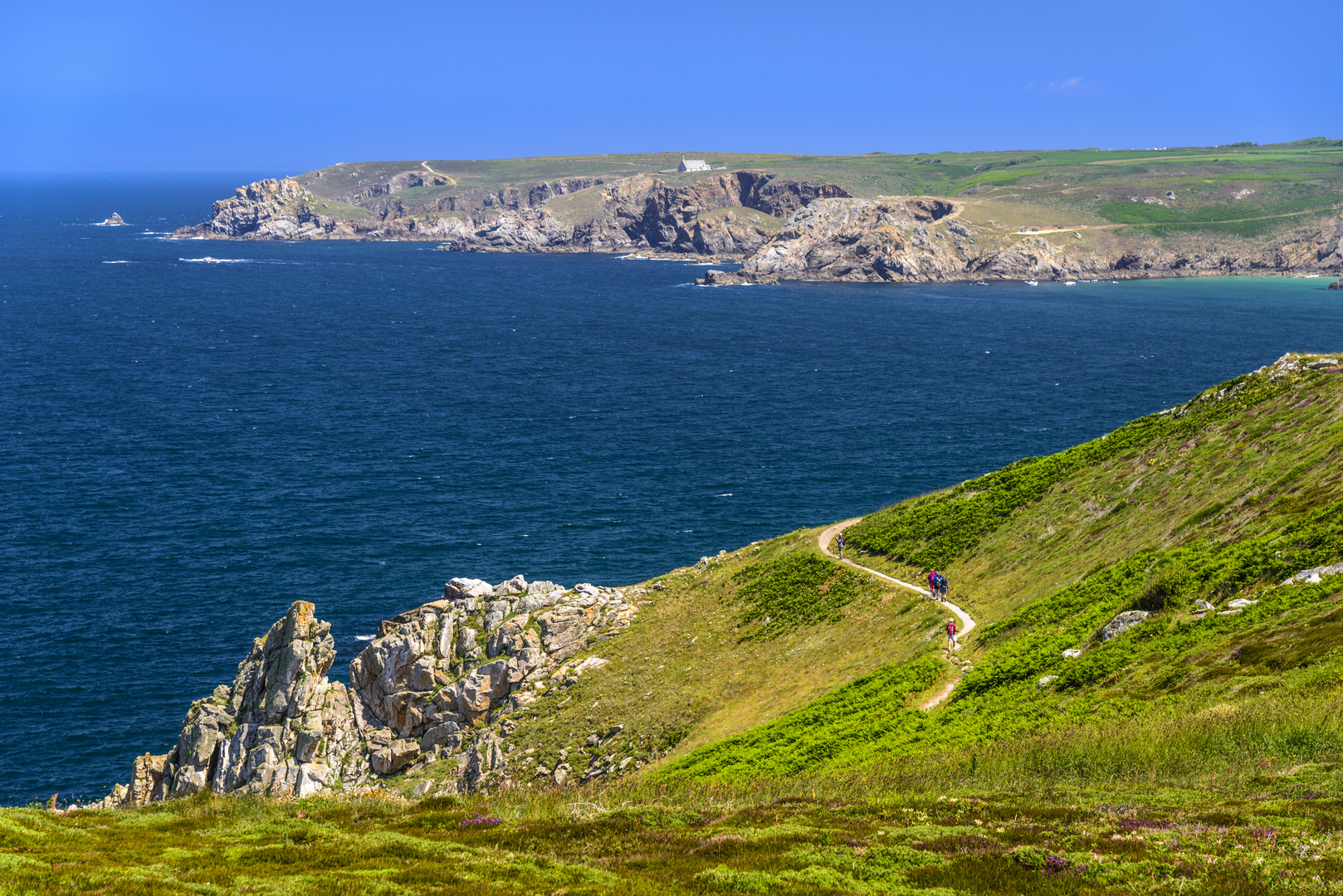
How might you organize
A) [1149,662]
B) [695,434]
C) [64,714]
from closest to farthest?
[1149,662] → [64,714] → [695,434]

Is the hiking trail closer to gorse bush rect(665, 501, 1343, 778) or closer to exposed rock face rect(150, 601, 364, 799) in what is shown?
gorse bush rect(665, 501, 1343, 778)

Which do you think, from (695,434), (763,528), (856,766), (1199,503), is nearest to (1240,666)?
(856,766)

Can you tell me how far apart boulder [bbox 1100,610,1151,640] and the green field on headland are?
0.31 ft

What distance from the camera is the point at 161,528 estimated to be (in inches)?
3073

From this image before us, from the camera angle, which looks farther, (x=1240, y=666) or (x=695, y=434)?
(x=695, y=434)

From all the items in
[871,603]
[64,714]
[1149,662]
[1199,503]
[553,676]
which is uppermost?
[1199,503]

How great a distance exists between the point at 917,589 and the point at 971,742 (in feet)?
67.1

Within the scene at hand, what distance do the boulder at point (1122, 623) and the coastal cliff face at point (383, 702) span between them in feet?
90.0

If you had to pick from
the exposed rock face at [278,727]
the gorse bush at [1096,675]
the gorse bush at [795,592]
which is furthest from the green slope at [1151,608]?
the exposed rock face at [278,727]

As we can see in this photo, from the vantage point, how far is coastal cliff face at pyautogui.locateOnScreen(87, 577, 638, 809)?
4659cm

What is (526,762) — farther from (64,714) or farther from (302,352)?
(302,352)

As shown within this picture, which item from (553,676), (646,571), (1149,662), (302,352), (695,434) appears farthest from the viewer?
(302,352)

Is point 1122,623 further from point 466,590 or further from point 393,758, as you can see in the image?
point 466,590

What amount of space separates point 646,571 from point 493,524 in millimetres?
17195
